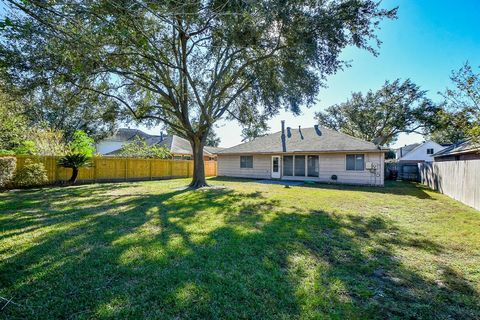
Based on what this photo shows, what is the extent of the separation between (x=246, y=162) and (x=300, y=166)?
4795 mm

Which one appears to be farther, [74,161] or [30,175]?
[74,161]

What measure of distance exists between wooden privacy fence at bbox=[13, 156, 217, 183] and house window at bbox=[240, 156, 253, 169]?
4.56 m

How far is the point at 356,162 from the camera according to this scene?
1534cm

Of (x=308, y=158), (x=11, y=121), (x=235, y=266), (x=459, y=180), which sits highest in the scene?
(x=11, y=121)

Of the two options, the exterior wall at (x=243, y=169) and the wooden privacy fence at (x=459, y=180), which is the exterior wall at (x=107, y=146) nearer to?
the exterior wall at (x=243, y=169)

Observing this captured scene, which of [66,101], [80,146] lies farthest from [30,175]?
[66,101]

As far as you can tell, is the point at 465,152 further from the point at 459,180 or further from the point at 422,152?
the point at 422,152

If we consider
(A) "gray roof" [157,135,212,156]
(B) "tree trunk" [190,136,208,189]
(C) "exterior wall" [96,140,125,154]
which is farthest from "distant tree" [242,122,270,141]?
(C) "exterior wall" [96,140,125,154]

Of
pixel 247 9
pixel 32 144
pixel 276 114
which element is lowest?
pixel 32 144

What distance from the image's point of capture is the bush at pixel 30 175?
11.0 m

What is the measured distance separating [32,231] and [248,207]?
5.33 metres

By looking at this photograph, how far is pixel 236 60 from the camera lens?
40.3 feet

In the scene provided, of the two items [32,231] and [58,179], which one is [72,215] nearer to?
[32,231]

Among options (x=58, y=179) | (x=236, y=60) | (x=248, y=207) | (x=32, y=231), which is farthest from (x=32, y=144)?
(x=248, y=207)
